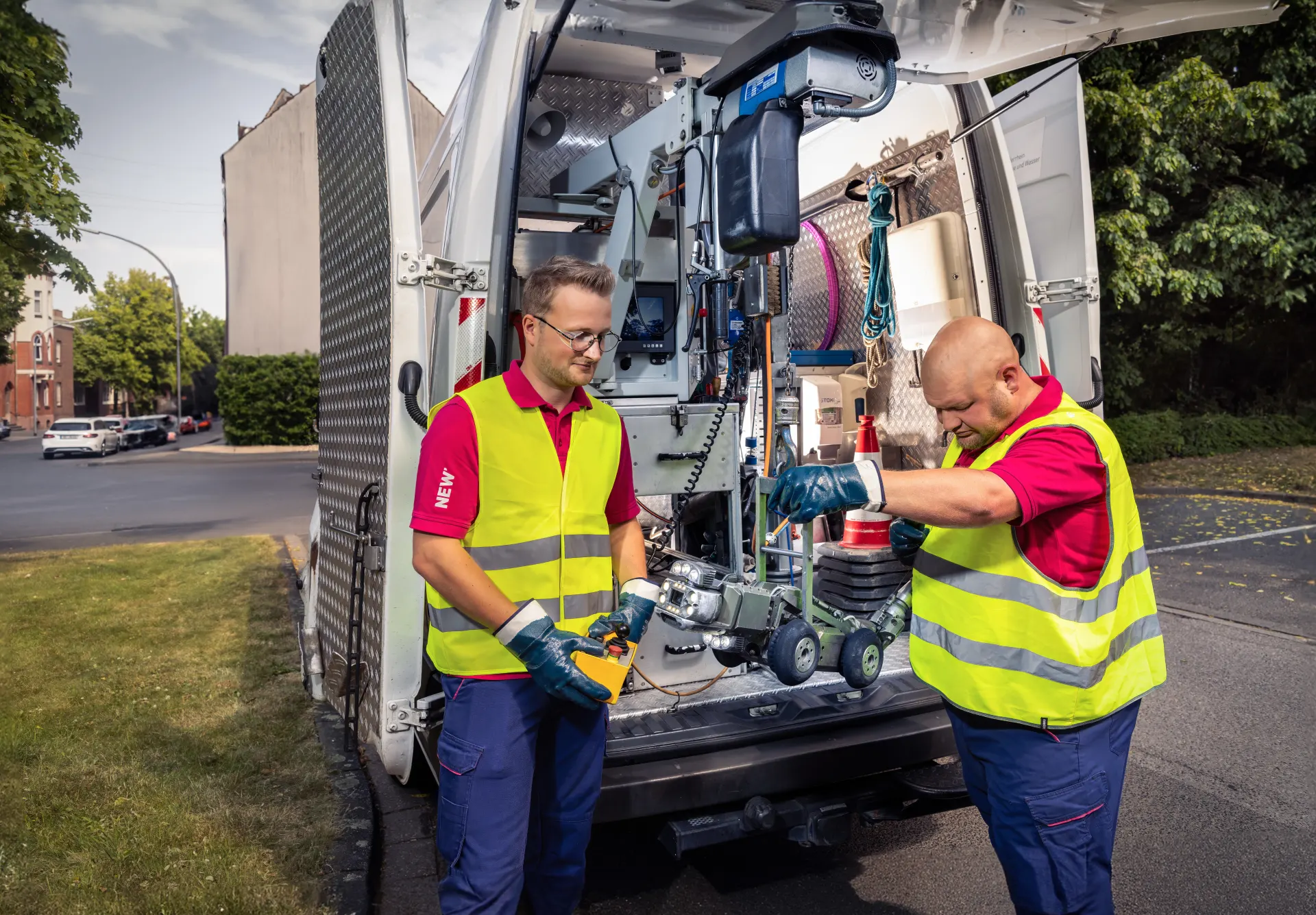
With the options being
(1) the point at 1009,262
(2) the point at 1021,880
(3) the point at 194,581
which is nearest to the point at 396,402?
(2) the point at 1021,880

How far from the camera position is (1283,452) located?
17.2m

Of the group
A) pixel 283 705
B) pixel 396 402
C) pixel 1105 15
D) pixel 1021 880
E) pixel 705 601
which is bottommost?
pixel 283 705

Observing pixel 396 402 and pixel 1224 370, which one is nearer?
pixel 396 402

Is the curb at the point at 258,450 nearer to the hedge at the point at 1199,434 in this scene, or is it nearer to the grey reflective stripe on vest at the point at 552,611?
the hedge at the point at 1199,434

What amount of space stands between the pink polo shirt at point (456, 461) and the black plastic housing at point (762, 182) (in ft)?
2.30

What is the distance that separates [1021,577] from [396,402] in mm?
1717

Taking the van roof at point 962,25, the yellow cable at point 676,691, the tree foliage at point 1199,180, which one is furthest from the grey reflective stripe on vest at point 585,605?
the tree foliage at point 1199,180

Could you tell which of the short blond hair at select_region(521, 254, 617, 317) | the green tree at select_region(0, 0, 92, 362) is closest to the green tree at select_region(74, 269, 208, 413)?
the green tree at select_region(0, 0, 92, 362)

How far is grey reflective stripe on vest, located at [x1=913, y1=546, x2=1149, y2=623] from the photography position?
2184mm

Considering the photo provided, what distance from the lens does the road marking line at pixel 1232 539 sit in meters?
9.70

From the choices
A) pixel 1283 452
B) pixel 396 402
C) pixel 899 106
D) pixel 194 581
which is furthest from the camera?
pixel 1283 452

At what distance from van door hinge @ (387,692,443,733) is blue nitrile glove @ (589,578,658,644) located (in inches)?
28.0

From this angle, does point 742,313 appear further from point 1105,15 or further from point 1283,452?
point 1283,452

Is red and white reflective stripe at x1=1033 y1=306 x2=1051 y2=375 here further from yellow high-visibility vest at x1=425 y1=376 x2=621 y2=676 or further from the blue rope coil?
yellow high-visibility vest at x1=425 y1=376 x2=621 y2=676
